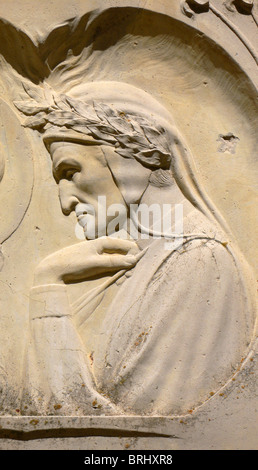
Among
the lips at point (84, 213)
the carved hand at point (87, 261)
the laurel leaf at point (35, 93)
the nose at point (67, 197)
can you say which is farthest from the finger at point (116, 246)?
the laurel leaf at point (35, 93)

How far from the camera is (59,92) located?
12.4 ft

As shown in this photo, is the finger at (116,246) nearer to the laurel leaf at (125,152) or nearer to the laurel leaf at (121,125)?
the laurel leaf at (125,152)

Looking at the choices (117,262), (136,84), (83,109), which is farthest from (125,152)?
(117,262)

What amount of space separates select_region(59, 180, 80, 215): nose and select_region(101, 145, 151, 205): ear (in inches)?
9.6

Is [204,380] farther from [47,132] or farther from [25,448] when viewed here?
[47,132]

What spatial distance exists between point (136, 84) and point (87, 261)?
1.06 meters

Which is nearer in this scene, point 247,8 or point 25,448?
point 25,448

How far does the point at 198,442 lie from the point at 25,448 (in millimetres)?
811

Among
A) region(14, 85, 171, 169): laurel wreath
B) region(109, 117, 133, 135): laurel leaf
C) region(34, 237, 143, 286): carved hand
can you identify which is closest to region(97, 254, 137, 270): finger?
region(34, 237, 143, 286): carved hand

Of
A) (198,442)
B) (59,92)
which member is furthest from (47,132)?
(198,442)

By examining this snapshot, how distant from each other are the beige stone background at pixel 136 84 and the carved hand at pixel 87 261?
8 centimetres

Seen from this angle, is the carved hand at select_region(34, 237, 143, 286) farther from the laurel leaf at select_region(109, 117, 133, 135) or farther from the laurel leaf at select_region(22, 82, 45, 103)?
the laurel leaf at select_region(22, 82, 45, 103)

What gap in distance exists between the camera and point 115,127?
3.64 meters

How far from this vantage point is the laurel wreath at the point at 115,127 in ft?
11.9
